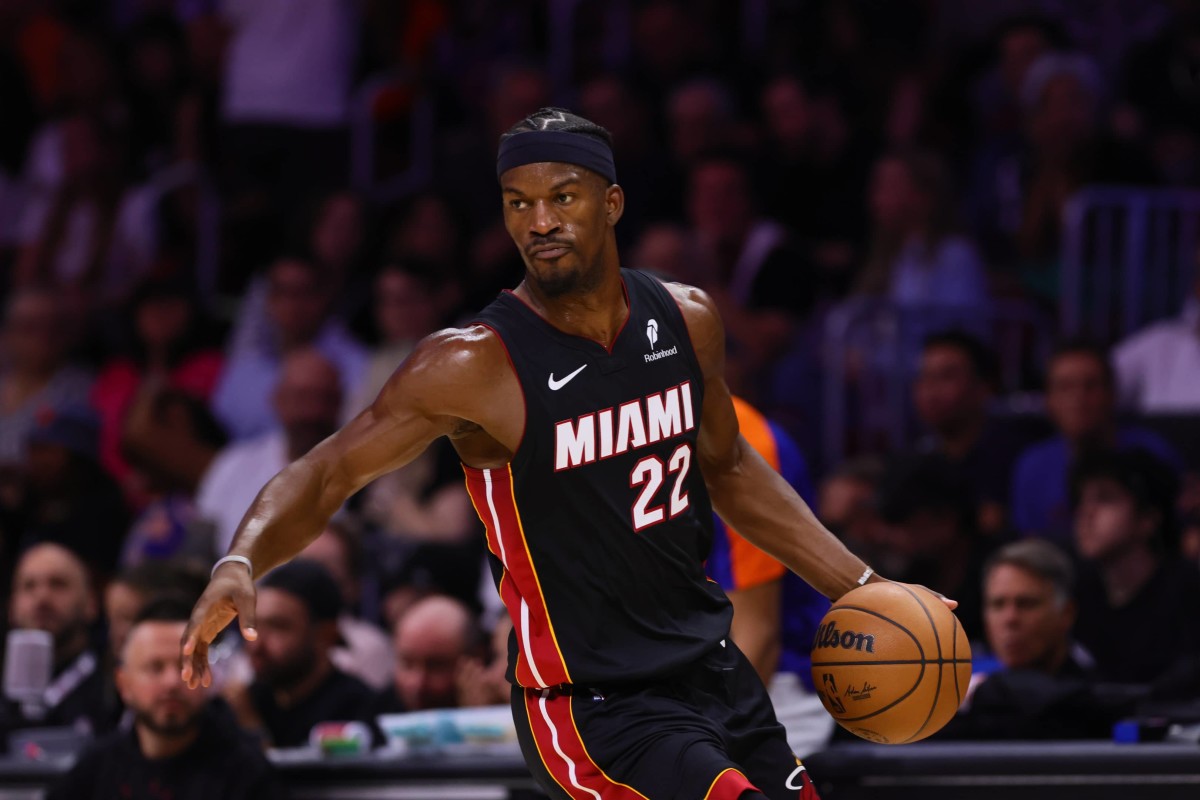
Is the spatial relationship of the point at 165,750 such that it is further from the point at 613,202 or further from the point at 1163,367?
the point at 1163,367

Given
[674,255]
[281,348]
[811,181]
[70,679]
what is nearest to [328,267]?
[281,348]

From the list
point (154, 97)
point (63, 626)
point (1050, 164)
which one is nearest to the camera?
point (63, 626)

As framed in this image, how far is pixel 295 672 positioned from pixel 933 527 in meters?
2.60

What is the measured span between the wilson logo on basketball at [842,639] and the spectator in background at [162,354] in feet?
21.7

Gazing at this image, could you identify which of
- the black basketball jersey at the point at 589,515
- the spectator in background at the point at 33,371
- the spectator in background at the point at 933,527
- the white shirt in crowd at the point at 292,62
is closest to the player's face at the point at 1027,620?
the spectator in background at the point at 933,527

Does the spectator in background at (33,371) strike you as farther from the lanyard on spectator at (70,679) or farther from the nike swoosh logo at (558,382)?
the nike swoosh logo at (558,382)

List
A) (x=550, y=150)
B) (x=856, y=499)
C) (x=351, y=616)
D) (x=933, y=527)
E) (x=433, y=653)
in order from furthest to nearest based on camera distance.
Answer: (x=351, y=616)
(x=856, y=499)
(x=933, y=527)
(x=433, y=653)
(x=550, y=150)

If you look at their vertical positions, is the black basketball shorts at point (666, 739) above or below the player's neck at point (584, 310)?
below

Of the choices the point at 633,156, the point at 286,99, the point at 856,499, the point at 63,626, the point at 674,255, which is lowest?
the point at 63,626

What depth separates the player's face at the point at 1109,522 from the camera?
23.2ft

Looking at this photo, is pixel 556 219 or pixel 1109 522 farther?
pixel 1109 522

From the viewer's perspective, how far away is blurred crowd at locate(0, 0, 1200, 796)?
715 centimetres

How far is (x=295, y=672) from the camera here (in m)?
6.93

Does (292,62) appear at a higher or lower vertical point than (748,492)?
higher
